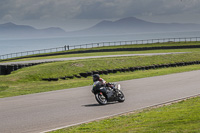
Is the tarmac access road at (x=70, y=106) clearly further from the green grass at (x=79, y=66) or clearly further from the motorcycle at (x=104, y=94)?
the green grass at (x=79, y=66)

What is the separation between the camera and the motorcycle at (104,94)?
14.3 meters

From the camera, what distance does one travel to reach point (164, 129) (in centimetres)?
828

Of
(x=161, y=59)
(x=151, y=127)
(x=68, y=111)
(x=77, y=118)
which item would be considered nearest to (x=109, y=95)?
(x=68, y=111)

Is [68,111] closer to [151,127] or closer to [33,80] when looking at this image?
[151,127]

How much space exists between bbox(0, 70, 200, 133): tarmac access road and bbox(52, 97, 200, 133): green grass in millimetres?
951

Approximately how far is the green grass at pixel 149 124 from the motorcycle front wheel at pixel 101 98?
294cm

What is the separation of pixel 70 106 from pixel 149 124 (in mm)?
5275

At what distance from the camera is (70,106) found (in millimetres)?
14023

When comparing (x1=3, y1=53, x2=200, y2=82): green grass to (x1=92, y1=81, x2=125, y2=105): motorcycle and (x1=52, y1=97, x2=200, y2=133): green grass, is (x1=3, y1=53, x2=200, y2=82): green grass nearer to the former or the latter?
(x1=92, y1=81, x2=125, y2=105): motorcycle

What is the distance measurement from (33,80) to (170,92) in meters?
13.4

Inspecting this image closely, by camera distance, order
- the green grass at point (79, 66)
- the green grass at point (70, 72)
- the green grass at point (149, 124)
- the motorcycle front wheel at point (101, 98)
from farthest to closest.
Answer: the green grass at point (79, 66) → the green grass at point (70, 72) → the motorcycle front wheel at point (101, 98) → the green grass at point (149, 124)

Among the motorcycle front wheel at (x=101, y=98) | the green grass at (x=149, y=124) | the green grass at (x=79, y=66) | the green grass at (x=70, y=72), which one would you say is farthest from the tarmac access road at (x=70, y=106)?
the green grass at (x=79, y=66)

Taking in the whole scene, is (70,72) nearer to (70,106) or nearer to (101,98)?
(101,98)

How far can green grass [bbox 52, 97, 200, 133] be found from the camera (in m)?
8.32
